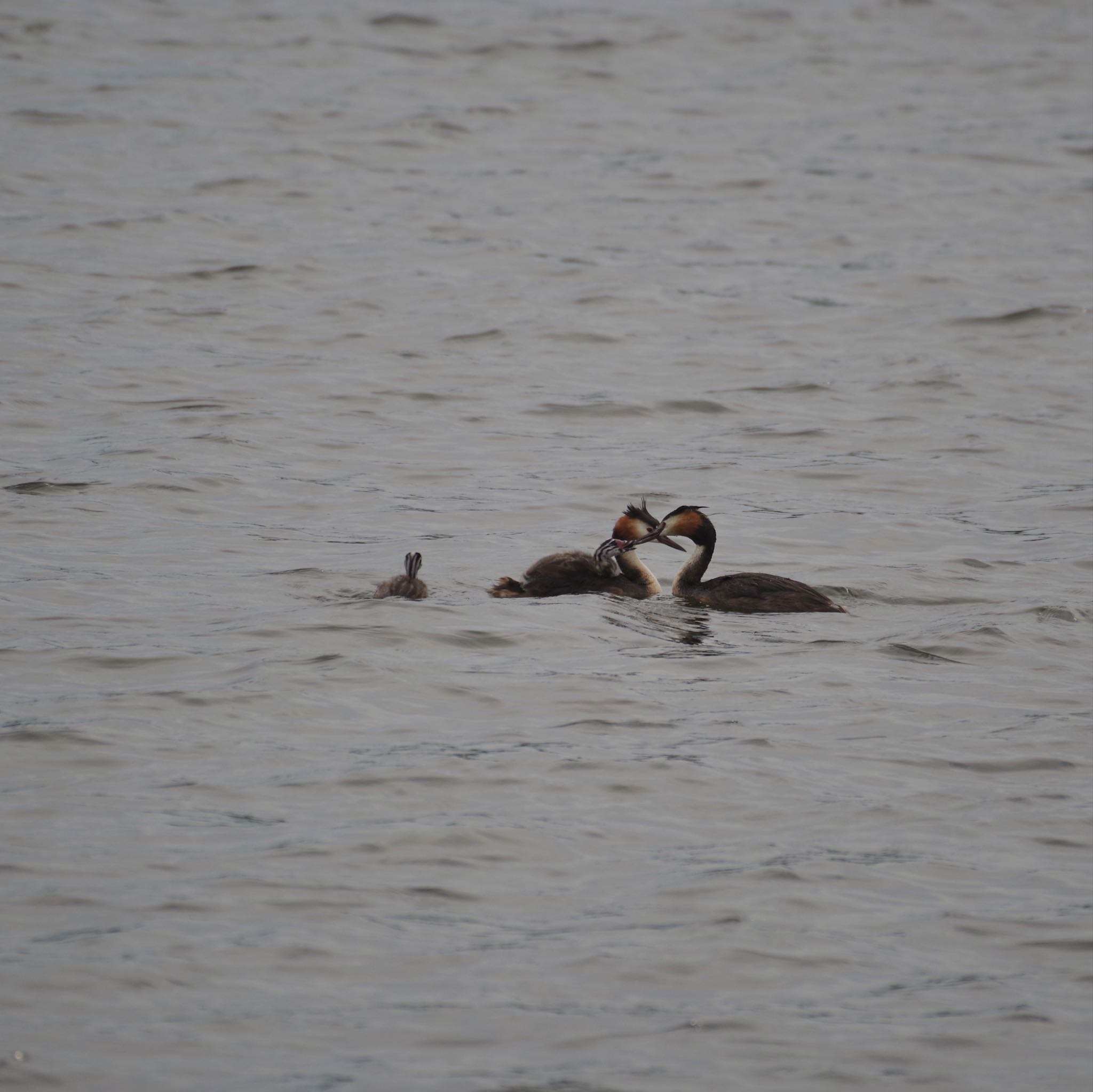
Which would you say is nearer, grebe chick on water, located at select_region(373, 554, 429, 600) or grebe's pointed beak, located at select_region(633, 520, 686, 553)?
grebe chick on water, located at select_region(373, 554, 429, 600)

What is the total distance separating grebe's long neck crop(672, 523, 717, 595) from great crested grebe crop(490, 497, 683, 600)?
0.14 meters

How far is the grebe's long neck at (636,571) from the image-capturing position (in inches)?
468

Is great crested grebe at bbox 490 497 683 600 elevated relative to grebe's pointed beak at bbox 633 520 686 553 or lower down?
lower down

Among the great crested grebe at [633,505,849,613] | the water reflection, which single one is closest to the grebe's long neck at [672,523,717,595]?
the great crested grebe at [633,505,849,613]

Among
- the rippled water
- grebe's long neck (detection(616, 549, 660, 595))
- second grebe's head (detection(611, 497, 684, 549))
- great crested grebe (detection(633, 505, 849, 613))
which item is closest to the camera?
the rippled water

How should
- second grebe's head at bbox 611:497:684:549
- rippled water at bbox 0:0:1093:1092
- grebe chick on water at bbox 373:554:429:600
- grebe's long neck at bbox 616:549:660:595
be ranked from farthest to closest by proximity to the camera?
grebe's long neck at bbox 616:549:660:595 → second grebe's head at bbox 611:497:684:549 → grebe chick on water at bbox 373:554:429:600 → rippled water at bbox 0:0:1093:1092

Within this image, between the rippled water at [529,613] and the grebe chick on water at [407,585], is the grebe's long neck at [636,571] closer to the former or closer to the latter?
the rippled water at [529,613]

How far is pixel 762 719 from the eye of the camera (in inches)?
357

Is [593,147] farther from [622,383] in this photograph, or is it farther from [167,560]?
[167,560]

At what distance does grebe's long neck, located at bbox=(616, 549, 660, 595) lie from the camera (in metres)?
11.9

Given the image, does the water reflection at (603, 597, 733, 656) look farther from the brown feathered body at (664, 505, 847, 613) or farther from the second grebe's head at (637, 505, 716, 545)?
the second grebe's head at (637, 505, 716, 545)

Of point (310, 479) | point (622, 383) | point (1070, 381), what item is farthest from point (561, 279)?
point (310, 479)

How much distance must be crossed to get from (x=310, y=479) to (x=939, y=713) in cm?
630

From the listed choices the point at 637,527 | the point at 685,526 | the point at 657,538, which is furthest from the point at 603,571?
the point at 685,526
